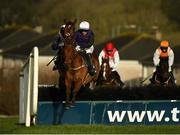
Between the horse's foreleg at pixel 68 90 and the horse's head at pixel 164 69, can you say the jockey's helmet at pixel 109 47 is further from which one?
the horse's foreleg at pixel 68 90

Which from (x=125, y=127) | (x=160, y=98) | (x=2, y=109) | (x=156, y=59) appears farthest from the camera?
(x=2, y=109)

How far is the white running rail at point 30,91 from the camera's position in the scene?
18.0 metres

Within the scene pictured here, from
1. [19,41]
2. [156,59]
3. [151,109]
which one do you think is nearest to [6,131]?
[151,109]

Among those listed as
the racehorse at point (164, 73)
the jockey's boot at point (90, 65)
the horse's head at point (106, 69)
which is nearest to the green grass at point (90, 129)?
the jockey's boot at point (90, 65)

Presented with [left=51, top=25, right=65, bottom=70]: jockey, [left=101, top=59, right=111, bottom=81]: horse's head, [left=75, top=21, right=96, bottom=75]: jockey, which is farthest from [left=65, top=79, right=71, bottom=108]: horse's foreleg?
[left=101, top=59, right=111, bottom=81]: horse's head

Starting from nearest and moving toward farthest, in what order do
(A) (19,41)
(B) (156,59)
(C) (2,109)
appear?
(B) (156,59) < (C) (2,109) < (A) (19,41)

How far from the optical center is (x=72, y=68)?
19062 mm

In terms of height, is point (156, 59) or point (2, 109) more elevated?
point (156, 59)

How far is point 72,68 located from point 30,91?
3.85 feet

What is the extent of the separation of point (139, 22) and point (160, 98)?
72019 millimetres

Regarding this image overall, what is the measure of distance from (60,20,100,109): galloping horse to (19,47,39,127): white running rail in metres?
0.73

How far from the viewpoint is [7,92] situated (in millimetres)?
36906

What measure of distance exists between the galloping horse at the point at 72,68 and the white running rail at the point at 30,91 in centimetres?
73

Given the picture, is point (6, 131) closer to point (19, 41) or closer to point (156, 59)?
point (156, 59)
